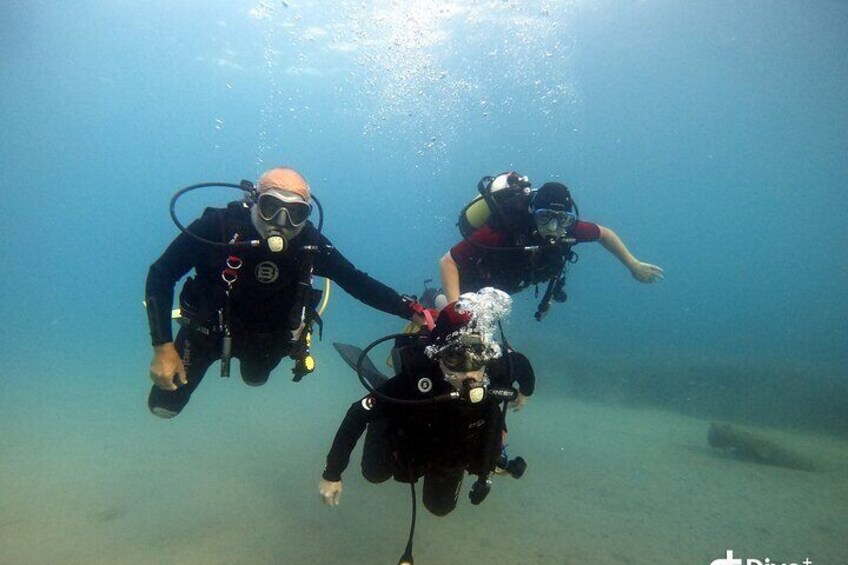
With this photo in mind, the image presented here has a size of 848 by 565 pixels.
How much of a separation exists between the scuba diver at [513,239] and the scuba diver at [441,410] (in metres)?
2.07

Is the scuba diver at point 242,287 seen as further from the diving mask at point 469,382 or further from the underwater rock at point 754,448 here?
the underwater rock at point 754,448

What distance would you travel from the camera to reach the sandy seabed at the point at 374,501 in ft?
20.2

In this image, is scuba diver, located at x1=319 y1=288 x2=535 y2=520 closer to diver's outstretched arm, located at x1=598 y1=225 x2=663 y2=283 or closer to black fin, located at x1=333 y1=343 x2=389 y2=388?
black fin, located at x1=333 y1=343 x2=389 y2=388

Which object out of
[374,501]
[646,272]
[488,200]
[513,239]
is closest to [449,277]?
[513,239]

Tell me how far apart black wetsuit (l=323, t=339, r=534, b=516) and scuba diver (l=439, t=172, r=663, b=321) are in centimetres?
211

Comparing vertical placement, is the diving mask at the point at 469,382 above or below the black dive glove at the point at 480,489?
above

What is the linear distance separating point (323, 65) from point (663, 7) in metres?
23.2

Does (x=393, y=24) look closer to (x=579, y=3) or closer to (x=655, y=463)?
(x=579, y=3)

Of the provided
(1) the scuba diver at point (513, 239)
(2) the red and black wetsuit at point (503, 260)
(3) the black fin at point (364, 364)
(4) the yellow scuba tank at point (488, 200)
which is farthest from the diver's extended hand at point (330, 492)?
(4) the yellow scuba tank at point (488, 200)

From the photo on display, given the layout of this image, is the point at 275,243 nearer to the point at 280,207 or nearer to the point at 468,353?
the point at 280,207

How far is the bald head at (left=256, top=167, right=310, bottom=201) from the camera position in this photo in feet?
13.6

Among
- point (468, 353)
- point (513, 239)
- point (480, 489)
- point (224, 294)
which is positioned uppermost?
point (513, 239)

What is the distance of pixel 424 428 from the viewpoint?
363cm

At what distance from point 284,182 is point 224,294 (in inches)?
46.6
